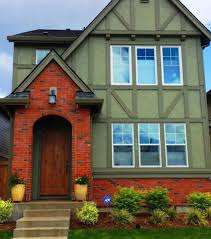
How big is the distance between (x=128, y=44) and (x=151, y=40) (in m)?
0.96

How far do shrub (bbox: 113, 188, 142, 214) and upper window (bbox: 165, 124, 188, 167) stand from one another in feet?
9.81

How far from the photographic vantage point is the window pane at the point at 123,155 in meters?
13.6

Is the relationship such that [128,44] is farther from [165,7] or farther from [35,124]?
[35,124]

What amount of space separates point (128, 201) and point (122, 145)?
3.11 meters

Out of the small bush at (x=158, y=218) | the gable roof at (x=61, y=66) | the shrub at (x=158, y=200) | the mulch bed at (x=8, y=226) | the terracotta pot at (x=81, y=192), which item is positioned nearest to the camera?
the mulch bed at (x=8, y=226)

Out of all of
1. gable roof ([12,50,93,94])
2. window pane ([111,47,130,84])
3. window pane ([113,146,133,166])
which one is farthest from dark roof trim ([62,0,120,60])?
window pane ([113,146,133,166])

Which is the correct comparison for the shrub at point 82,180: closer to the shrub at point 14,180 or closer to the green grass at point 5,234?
the shrub at point 14,180

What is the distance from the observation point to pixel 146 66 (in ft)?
47.7

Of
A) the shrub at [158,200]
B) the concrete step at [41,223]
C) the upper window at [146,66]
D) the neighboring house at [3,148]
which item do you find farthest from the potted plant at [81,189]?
the upper window at [146,66]

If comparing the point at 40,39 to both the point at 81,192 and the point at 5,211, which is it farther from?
the point at 5,211

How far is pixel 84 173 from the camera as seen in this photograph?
12.0 meters

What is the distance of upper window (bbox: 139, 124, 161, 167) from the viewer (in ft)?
44.9

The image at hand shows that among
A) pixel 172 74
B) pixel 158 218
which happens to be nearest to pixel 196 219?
pixel 158 218

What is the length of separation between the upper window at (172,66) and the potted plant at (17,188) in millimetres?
6730
